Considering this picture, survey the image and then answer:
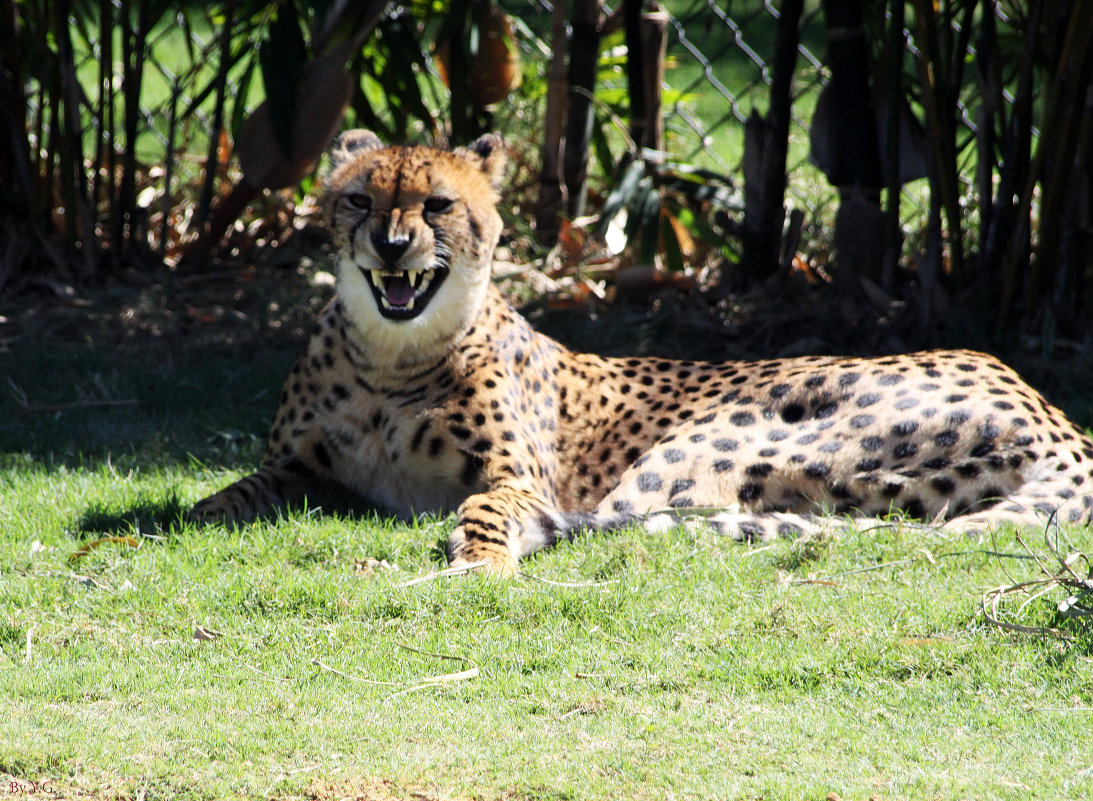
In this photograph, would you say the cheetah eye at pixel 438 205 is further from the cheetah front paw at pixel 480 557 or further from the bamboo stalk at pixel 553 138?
the bamboo stalk at pixel 553 138

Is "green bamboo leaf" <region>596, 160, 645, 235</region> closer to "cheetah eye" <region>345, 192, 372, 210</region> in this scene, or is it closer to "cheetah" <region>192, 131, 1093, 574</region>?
"cheetah" <region>192, 131, 1093, 574</region>

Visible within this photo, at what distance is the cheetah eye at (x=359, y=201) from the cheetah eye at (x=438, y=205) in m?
0.17

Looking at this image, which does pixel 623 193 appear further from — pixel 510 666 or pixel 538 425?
pixel 510 666

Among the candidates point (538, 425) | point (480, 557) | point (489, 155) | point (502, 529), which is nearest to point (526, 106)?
point (489, 155)

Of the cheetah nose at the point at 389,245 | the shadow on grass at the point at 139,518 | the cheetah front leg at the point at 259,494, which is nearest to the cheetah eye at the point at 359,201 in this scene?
the cheetah nose at the point at 389,245

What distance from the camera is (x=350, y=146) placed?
4.25 metres

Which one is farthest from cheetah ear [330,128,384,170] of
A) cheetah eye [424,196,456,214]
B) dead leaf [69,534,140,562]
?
dead leaf [69,534,140,562]

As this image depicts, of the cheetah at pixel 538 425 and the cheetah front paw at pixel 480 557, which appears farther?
the cheetah at pixel 538 425

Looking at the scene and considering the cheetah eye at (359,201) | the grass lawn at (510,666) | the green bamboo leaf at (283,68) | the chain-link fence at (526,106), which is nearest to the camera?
the grass lawn at (510,666)

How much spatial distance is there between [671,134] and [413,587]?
5.15 meters

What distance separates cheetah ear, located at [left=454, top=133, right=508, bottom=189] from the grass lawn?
1141 mm

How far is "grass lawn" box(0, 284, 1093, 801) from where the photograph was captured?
2.19m

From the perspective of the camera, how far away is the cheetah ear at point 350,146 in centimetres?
417

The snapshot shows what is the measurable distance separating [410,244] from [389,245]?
0.20 feet
